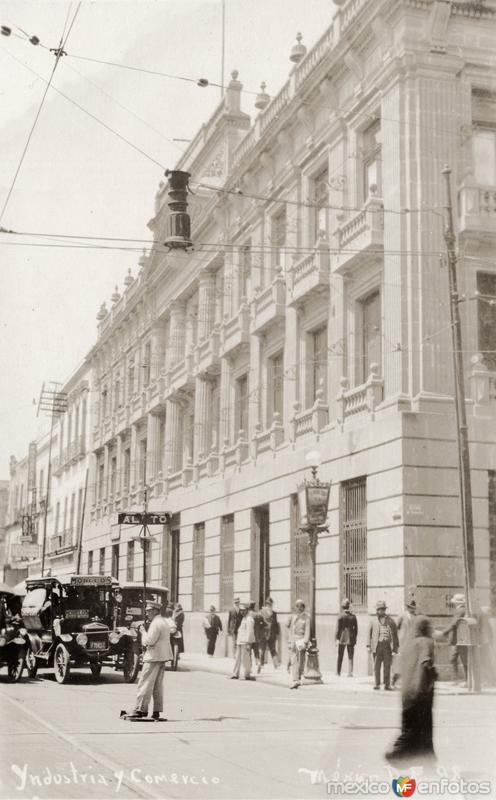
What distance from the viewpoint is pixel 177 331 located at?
37.9 metres

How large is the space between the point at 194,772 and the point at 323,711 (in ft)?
19.9

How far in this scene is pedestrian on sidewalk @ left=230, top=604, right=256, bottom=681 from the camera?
21.0 metres

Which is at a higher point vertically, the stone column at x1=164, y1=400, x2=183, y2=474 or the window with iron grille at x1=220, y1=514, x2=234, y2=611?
the stone column at x1=164, y1=400, x2=183, y2=474

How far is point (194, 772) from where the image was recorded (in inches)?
354

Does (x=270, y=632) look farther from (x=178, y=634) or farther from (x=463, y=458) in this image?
(x=463, y=458)

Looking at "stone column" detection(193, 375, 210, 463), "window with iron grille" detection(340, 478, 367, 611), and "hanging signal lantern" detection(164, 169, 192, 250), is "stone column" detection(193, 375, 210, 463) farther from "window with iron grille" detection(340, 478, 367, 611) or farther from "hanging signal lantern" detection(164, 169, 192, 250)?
"hanging signal lantern" detection(164, 169, 192, 250)

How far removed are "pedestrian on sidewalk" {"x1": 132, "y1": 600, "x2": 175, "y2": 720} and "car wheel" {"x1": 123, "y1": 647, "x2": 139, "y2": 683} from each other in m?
6.06

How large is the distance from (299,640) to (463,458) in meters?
4.77

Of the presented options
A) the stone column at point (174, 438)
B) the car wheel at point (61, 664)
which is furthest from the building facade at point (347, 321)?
the car wheel at point (61, 664)

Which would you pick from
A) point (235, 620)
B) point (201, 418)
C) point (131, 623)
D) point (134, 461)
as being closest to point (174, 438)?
point (201, 418)

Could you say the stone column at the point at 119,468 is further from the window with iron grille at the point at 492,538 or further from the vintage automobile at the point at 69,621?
the window with iron grille at the point at 492,538

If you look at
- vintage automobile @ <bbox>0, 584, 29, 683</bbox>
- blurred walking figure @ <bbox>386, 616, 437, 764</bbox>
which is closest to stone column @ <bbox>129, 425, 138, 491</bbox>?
vintage automobile @ <bbox>0, 584, 29, 683</bbox>

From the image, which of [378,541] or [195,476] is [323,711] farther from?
[195,476]

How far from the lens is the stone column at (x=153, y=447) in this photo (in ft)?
131
